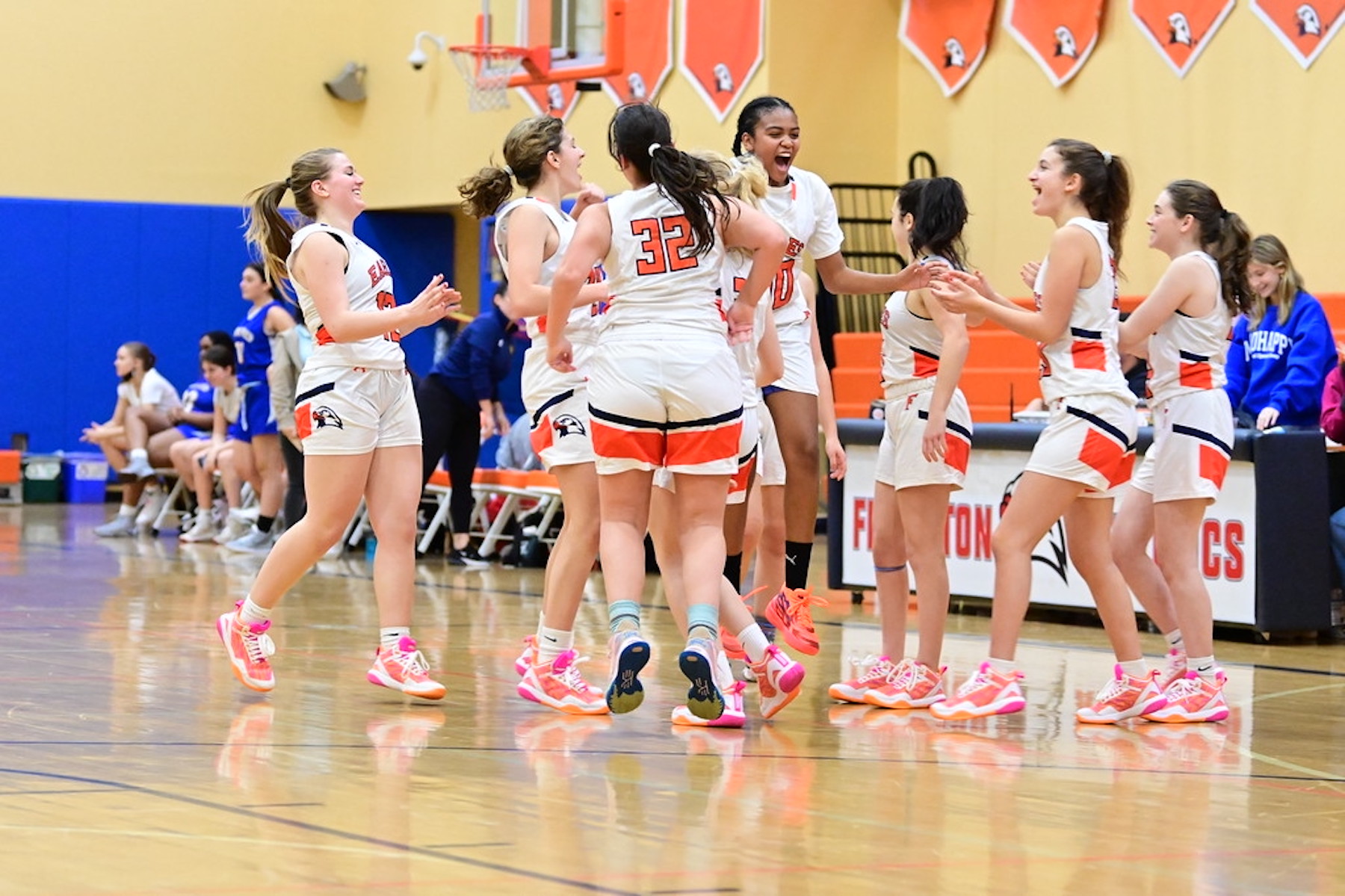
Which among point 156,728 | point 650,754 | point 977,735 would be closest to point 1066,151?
point 977,735

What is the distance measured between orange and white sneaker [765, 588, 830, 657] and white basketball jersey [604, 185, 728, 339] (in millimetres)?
1241

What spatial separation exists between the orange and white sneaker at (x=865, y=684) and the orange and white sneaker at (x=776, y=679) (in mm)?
544

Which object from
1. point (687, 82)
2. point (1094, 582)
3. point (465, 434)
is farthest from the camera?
point (687, 82)

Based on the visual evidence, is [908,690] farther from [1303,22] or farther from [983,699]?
[1303,22]

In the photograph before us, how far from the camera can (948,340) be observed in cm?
586

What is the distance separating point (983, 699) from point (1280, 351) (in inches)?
153

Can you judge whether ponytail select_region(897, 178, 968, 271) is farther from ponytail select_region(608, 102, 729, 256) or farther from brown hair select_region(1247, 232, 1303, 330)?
brown hair select_region(1247, 232, 1303, 330)

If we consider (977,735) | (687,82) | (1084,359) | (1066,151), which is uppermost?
(687,82)

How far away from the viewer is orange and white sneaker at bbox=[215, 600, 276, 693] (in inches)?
233

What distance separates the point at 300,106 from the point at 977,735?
15525mm

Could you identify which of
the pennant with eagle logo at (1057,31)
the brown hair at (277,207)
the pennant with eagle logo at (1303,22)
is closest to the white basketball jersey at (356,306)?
the brown hair at (277,207)

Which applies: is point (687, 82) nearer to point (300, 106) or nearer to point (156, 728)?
point (300, 106)

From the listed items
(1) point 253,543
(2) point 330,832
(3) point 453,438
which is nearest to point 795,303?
(2) point 330,832

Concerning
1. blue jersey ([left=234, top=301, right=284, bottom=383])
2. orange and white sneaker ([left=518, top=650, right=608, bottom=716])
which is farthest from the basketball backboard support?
orange and white sneaker ([left=518, top=650, right=608, bottom=716])
